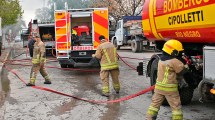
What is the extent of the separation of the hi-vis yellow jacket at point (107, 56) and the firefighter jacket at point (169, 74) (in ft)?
11.0

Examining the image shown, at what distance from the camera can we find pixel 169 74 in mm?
5227

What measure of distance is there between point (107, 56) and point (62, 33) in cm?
480

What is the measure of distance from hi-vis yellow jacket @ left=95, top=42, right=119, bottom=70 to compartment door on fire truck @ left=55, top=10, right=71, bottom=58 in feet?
14.9

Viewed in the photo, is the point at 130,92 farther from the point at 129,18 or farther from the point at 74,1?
the point at 74,1

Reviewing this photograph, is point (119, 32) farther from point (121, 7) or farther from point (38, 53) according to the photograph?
point (38, 53)

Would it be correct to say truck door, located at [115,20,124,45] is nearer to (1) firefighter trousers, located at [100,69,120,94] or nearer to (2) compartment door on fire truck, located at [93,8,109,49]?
(2) compartment door on fire truck, located at [93,8,109,49]

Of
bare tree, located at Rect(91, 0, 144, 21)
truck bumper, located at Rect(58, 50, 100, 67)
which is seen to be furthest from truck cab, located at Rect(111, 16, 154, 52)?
bare tree, located at Rect(91, 0, 144, 21)

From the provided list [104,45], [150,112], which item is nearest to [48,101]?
[104,45]

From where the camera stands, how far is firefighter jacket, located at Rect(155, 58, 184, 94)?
5.18m

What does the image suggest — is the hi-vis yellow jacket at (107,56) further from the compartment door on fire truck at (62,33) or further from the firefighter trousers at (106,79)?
the compartment door on fire truck at (62,33)

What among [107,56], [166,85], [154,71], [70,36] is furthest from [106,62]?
[70,36]

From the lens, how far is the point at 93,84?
10539 mm

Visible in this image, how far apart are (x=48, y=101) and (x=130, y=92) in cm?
216

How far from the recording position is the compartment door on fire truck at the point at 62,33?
508 inches
